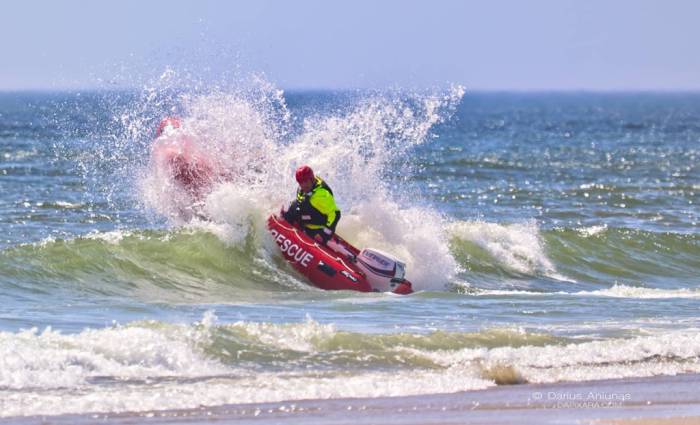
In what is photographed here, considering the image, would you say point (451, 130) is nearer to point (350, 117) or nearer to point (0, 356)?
point (350, 117)

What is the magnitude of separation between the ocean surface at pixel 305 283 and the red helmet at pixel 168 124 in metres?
0.20

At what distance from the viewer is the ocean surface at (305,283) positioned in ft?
28.3

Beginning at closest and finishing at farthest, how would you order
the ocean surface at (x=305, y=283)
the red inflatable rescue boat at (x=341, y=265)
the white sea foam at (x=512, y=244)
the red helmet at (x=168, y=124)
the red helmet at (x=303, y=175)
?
the ocean surface at (x=305, y=283) → the red inflatable rescue boat at (x=341, y=265) → the red helmet at (x=303, y=175) → the red helmet at (x=168, y=124) → the white sea foam at (x=512, y=244)

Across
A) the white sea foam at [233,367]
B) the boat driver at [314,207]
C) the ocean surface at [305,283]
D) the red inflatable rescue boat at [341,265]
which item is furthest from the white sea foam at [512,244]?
→ the white sea foam at [233,367]

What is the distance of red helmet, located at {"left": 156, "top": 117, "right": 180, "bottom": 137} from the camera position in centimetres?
1585

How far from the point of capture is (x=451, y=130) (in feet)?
190

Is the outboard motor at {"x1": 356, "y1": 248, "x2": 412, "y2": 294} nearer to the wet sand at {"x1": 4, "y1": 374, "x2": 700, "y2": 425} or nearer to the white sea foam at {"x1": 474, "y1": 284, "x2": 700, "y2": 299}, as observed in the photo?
the white sea foam at {"x1": 474, "y1": 284, "x2": 700, "y2": 299}

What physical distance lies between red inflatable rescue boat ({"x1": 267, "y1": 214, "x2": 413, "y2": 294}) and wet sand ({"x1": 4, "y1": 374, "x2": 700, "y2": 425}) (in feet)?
16.0

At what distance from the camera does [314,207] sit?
13648 millimetres

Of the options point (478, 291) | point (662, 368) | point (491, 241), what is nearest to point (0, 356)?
point (662, 368)

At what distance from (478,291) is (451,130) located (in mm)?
43989

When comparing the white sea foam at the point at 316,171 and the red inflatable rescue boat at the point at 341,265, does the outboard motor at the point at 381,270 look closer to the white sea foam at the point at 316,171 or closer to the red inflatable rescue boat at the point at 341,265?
the red inflatable rescue boat at the point at 341,265

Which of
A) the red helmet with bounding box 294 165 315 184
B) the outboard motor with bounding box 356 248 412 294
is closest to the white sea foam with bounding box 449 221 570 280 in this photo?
the outboard motor with bounding box 356 248 412 294

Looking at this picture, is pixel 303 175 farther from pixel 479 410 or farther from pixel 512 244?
pixel 479 410
